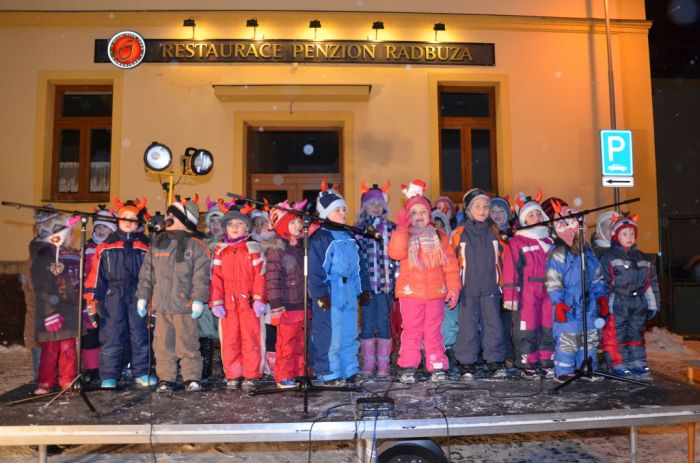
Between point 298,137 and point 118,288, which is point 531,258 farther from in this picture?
point 298,137

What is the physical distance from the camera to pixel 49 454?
13.1ft

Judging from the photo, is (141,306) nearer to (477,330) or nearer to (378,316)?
(378,316)

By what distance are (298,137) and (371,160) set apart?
205 cm

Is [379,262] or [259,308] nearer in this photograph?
[259,308]

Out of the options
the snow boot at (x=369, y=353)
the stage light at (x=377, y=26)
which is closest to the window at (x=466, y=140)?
the stage light at (x=377, y=26)

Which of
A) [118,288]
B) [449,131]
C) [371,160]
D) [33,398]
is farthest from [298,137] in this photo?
[33,398]

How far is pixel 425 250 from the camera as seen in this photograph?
14.6 ft

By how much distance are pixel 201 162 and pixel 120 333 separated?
265cm

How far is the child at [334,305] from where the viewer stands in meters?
4.33

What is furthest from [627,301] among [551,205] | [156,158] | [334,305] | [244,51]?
[244,51]

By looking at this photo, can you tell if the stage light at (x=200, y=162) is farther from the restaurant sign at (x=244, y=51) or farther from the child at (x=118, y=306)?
the restaurant sign at (x=244, y=51)

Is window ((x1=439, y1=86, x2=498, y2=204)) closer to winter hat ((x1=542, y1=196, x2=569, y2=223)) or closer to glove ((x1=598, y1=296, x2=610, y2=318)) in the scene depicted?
winter hat ((x1=542, y1=196, x2=569, y2=223))

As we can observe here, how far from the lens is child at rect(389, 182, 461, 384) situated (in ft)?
14.3

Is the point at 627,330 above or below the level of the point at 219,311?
below
